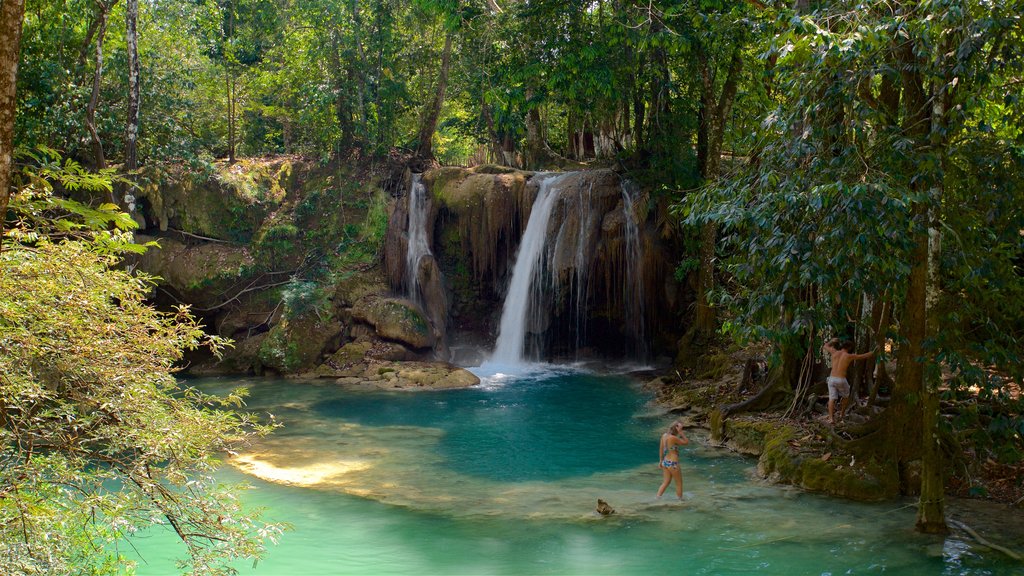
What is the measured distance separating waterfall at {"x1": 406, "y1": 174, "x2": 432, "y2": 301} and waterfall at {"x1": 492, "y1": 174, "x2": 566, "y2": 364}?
2423 mm

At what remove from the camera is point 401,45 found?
2380 centimetres

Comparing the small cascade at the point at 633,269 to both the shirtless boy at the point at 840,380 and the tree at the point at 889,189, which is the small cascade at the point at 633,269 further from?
the tree at the point at 889,189

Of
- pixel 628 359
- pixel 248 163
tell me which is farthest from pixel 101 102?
pixel 628 359

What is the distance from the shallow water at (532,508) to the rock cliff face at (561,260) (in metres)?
4.66

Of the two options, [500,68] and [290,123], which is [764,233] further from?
[290,123]

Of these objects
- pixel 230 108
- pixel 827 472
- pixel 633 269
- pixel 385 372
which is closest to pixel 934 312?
pixel 827 472

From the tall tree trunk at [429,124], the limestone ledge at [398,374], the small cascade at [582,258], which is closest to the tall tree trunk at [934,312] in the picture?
the limestone ledge at [398,374]

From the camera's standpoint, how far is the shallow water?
26.1ft

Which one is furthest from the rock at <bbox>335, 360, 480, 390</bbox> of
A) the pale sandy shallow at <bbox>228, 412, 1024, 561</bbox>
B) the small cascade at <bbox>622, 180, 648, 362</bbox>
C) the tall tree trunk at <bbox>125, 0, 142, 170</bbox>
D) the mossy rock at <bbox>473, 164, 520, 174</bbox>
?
the tall tree trunk at <bbox>125, 0, 142, 170</bbox>

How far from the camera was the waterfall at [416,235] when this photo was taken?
68.2ft

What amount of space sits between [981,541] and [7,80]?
893 centimetres

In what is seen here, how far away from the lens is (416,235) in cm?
2147

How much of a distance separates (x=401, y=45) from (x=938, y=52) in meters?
18.6

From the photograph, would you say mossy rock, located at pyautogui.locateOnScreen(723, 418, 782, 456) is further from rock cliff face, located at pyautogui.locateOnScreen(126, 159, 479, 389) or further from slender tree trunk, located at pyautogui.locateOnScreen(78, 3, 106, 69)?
slender tree trunk, located at pyautogui.locateOnScreen(78, 3, 106, 69)
